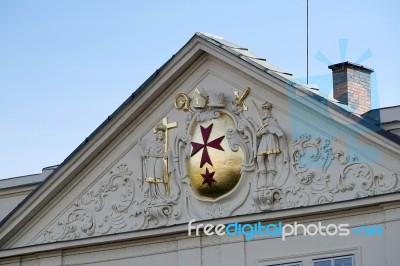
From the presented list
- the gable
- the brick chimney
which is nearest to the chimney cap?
the brick chimney

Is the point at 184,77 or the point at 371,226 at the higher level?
the point at 184,77

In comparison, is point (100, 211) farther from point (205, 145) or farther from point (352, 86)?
point (352, 86)

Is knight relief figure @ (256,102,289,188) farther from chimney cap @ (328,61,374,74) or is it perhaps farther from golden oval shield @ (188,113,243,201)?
chimney cap @ (328,61,374,74)

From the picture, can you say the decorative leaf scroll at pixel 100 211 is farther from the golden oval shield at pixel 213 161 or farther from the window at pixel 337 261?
the window at pixel 337 261

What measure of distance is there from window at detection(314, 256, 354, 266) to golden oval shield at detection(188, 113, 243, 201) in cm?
247

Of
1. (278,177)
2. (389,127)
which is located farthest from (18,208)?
(389,127)

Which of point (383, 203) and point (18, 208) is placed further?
point (18, 208)

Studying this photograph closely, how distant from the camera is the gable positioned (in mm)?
34000

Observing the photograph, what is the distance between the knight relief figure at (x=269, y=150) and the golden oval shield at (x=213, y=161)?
53 centimetres

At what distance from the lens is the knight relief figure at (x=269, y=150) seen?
34.8 m

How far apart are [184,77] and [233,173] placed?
249 cm

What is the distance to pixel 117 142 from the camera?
37.4 metres

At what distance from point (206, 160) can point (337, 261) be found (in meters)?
3.64

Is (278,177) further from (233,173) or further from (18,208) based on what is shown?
(18,208)
